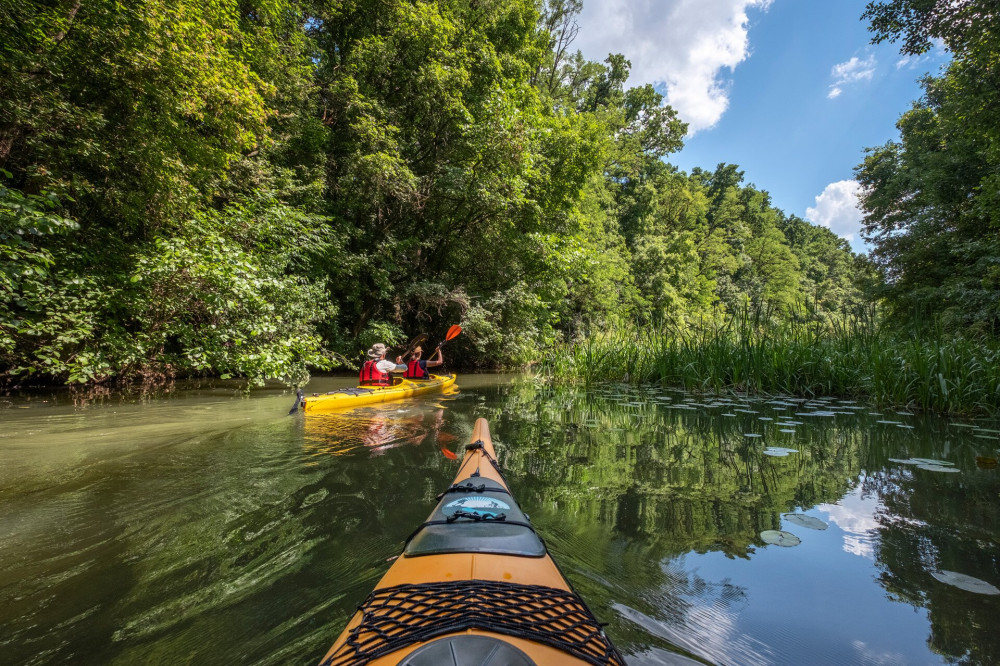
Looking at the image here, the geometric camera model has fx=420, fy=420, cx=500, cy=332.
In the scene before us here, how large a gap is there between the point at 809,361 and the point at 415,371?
6.38m

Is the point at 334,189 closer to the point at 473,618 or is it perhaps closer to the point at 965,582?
the point at 473,618

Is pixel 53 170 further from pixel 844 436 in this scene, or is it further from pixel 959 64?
pixel 959 64

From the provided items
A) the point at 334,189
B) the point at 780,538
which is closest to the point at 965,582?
the point at 780,538

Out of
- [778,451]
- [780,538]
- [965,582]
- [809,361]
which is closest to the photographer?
[965,582]

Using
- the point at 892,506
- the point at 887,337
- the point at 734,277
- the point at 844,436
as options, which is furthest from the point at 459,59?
the point at 734,277

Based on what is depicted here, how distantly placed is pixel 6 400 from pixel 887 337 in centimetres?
1223

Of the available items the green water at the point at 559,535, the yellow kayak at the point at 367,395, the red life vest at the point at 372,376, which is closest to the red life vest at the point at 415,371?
the yellow kayak at the point at 367,395

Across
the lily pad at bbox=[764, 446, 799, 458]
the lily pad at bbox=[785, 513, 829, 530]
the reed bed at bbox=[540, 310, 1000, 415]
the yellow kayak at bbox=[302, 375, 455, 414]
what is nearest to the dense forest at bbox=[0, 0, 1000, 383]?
the reed bed at bbox=[540, 310, 1000, 415]

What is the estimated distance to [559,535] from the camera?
6.59 feet

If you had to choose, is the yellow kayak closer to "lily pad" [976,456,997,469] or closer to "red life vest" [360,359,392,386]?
"red life vest" [360,359,392,386]

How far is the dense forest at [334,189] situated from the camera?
5.32 meters

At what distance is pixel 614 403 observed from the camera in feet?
19.4

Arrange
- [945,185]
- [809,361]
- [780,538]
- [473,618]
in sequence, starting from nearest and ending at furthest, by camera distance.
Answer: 1. [473,618]
2. [780,538]
3. [809,361]
4. [945,185]

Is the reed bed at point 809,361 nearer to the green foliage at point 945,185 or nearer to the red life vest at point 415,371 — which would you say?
the green foliage at point 945,185
